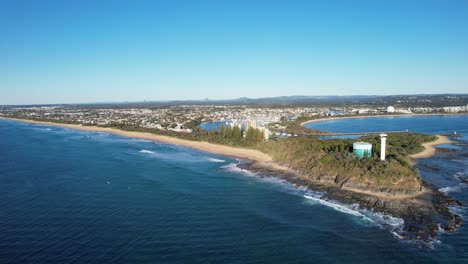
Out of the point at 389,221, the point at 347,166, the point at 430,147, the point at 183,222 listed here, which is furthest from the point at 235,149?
the point at 430,147

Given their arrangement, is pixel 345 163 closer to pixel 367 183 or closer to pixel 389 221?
pixel 367 183

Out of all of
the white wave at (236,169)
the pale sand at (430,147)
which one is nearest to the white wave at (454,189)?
the pale sand at (430,147)

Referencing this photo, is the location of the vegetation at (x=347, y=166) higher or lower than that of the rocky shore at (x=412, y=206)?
higher

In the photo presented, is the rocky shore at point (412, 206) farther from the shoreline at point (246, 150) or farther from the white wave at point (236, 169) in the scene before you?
the white wave at point (236, 169)

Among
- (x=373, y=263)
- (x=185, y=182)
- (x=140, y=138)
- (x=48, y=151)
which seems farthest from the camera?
(x=140, y=138)

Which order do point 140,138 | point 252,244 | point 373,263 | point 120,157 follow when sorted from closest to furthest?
point 373,263 → point 252,244 → point 120,157 → point 140,138

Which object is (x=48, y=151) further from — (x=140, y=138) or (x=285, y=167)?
(x=285, y=167)

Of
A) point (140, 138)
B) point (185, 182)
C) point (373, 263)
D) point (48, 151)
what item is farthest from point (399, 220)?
point (140, 138)
